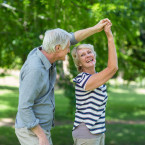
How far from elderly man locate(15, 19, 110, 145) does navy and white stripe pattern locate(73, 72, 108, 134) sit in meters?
0.26

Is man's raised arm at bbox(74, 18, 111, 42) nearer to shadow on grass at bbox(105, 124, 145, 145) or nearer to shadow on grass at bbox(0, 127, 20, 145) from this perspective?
shadow on grass at bbox(0, 127, 20, 145)

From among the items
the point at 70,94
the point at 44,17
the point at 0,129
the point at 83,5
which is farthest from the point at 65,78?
the point at 0,129

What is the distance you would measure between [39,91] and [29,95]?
88 mm

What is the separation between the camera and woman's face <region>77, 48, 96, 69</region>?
2.65 m

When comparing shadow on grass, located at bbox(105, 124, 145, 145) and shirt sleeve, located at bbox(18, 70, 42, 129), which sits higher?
shirt sleeve, located at bbox(18, 70, 42, 129)

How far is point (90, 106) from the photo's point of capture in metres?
2.54

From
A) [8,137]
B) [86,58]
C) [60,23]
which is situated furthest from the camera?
[8,137]

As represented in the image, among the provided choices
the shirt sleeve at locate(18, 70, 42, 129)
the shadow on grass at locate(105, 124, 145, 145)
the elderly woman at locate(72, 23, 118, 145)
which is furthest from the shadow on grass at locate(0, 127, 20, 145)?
the shirt sleeve at locate(18, 70, 42, 129)

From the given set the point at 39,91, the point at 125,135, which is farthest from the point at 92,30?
the point at 125,135

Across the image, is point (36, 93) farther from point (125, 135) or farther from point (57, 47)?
point (125, 135)

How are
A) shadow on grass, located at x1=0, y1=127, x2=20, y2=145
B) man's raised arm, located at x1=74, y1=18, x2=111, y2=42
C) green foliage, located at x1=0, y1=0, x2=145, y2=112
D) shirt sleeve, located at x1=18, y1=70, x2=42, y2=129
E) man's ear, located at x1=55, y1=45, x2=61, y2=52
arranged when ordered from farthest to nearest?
shadow on grass, located at x1=0, y1=127, x2=20, y2=145 → green foliage, located at x1=0, y1=0, x2=145, y2=112 → man's raised arm, located at x1=74, y1=18, x2=111, y2=42 → man's ear, located at x1=55, y1=45, x2=61, y2=52 → shirt sleeve, located at x1=18, y1=70, x2=42, y2=129

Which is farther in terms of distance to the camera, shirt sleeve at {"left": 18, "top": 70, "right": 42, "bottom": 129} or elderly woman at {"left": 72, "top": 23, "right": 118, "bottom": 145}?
elderly woman at {"left": 72, "top": 23, "right": 118, "bottom": 145}

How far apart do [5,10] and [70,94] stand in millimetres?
2036

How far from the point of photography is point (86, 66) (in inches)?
104
